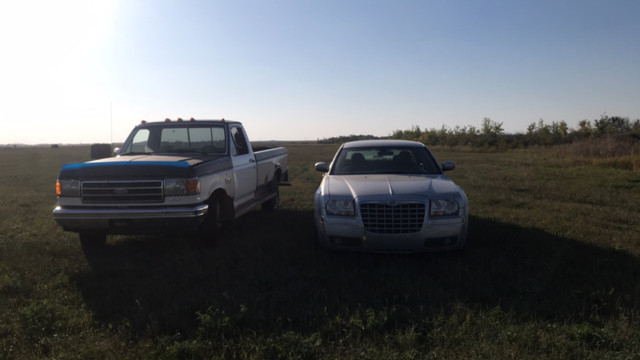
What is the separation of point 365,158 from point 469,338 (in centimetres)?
418

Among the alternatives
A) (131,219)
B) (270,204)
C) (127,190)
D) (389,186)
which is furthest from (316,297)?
(270,204)

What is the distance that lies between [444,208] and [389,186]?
774 mm

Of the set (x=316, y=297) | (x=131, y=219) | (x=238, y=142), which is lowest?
(x=316, y=297)

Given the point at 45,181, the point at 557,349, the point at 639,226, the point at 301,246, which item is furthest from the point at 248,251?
the point at 45,181

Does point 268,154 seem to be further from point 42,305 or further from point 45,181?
point 45,181

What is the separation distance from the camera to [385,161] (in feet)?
24.2

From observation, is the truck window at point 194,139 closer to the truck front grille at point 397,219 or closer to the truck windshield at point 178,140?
the truck windshield at point 178,140

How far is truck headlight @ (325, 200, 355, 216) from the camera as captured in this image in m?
5.68

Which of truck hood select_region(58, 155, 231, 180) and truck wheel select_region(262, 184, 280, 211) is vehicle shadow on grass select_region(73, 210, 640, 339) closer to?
truck hood select_region(58, 155, 231, 180)

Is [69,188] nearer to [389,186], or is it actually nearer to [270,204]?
[389,186]

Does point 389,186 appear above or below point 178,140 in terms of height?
below

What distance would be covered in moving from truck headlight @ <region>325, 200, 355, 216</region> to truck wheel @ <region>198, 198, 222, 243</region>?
1787mm

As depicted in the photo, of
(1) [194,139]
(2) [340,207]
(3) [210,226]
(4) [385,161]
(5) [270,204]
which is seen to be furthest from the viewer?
(5) [270,204]

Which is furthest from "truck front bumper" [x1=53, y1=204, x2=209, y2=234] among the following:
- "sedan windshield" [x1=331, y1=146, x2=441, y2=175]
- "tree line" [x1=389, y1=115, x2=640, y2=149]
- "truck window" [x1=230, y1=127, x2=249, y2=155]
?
"tree line" [x1=389, y1=115, x2=640, y2=149]
